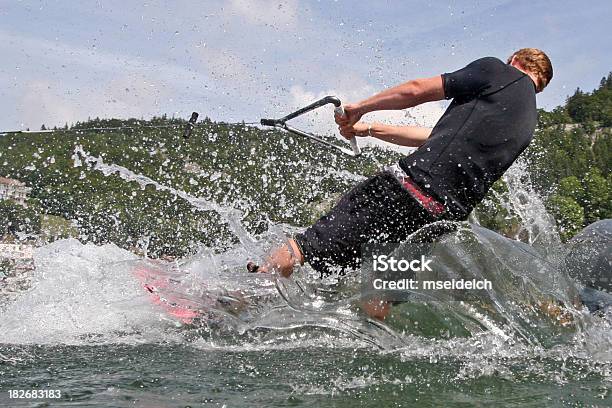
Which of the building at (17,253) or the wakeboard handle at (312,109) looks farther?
the building at (17,253)

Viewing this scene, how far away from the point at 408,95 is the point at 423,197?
0.73 m

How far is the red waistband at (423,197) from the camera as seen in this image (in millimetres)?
4711

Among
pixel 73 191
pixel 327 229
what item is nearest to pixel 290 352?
pixel 327 229

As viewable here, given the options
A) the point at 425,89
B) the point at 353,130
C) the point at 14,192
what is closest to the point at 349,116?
the point at 353,130

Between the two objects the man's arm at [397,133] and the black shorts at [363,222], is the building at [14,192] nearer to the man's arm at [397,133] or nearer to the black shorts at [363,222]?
the man's arm at [397,133]

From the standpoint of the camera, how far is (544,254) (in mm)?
5844

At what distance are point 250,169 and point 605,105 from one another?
171m

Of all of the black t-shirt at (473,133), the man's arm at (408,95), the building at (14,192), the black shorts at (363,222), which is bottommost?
the black shorts at (363,222)

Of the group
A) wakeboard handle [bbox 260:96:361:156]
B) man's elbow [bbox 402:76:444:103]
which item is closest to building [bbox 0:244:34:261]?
wakeboard handle [bbox 260:96:361:156]

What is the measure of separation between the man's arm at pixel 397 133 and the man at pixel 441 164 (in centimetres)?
84

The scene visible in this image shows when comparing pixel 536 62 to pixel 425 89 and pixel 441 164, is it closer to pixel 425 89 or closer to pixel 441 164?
pixel 425 89

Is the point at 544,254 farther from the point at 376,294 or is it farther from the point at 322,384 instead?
the point at 322,384

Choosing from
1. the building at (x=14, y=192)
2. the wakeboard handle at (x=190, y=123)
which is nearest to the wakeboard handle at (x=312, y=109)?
the wakeboard handle at (x=190, y=123)

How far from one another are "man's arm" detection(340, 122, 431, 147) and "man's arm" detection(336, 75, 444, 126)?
81cm
